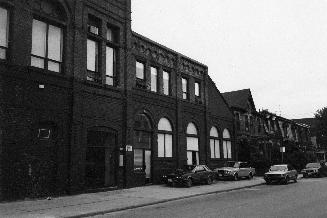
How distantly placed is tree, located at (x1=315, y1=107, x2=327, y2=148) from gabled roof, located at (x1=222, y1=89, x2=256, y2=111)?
2429 centimetres

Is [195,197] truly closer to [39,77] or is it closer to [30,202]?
[30,202]

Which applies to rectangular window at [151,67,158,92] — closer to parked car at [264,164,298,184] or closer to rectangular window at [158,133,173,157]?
rectangular window at [158,133,173,157]

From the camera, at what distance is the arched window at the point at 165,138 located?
27250 mm

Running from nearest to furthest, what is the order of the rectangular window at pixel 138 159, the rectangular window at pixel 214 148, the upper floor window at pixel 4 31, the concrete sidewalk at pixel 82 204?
1. the concrete sidewalk at pixel 82 204
2. the upper floor window at pixel 4 31
3. the rectangular window at pixel 138 159
4. the rectangular window at pixel 214 148

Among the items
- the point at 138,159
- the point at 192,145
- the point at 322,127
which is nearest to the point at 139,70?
the point at 138,159

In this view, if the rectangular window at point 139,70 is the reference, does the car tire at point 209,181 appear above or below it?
below

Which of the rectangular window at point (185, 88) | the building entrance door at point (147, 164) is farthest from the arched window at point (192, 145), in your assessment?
the building entrance door at point (147, 164)

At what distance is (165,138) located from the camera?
27.8 metres

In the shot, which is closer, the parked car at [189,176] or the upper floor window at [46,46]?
the upper floor window at [46,46]

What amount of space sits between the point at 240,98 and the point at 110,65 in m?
26.1

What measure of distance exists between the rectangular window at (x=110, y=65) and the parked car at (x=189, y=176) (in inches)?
287

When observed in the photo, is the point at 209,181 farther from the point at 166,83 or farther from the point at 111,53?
the point at 111,53

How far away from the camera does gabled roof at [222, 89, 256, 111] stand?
44644 millimetres

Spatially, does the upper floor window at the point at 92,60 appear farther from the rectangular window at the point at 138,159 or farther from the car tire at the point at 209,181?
the car tire at the point at 209,181
